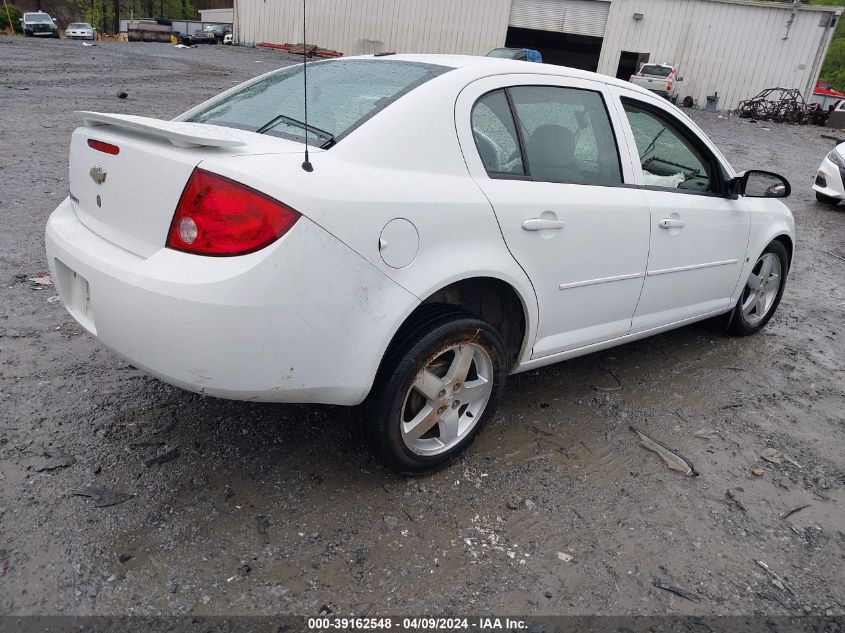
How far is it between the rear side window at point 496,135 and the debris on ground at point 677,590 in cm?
168

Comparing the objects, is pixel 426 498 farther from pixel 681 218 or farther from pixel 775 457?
pixel 681 218

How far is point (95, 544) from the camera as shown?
2219mm

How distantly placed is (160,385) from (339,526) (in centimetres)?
140

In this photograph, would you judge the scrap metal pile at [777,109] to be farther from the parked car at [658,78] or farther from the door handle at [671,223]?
the door handle at [671,223]

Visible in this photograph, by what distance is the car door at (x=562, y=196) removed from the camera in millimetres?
2666

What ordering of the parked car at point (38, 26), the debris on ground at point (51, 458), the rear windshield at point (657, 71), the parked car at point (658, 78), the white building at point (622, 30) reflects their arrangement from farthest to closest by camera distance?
the parked car at point (38, 26), the white building at point (622, 30), the rear windshield at point (657, 71), the parked car at point (658, 78), the debris on ground at point (51, 458)

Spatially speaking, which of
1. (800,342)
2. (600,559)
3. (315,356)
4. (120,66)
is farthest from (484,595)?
(120,66)

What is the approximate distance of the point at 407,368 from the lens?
2422 millimetres

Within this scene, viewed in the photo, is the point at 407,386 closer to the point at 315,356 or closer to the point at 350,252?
the point at 315,356

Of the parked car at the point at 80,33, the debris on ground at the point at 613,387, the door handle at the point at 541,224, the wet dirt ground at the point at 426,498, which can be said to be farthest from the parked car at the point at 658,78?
the parked car at the point at 80,33

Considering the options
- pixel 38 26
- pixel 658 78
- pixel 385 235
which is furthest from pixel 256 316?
pixel 38 26

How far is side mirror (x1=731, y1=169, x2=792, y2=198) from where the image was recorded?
3820mm

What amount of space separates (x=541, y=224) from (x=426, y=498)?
124 centimetres

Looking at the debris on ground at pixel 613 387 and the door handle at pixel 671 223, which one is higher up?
the door handle at pixel 671 223
